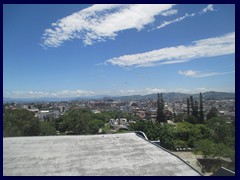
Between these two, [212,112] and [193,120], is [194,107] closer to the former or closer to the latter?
[212,112]

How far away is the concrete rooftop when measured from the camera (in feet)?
12.8

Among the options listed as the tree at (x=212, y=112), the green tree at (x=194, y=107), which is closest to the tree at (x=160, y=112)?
the green tree at (x=194, y=107)

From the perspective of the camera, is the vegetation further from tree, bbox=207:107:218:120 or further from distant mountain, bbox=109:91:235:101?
tree, bbox=207:107:218:120

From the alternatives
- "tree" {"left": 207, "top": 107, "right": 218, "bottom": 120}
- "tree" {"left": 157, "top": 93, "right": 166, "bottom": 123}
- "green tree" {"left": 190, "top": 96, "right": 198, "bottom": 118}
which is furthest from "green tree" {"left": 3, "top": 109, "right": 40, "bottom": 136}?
"tree" {"left": 157, "top": 93, "right": 166, "bottom": 123}

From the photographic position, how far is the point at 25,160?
179 inches

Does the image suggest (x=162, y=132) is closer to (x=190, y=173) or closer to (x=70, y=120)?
(x=70, y=120)

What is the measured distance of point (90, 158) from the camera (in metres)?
4.55

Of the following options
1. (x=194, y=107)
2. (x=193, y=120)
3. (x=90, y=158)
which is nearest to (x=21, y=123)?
(x=90, y=158)

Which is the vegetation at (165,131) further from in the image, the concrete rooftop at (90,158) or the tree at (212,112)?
the tree at (212,112)

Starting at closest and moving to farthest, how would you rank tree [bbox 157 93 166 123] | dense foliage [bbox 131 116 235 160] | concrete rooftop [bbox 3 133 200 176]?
concrete rooftop [bbox 3 133 200 176], dense foliage [bbox 131 116 235 160], tree [bbox 157 93 166 123]

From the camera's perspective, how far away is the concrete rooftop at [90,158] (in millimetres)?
3906

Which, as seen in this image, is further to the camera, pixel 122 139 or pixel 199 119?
pixel 199 119
